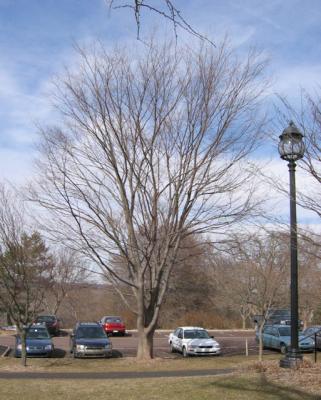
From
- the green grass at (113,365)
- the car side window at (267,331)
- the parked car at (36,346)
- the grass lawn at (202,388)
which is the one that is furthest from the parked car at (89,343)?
the grass lawn at (202,388)

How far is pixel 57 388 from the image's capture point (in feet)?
32.6

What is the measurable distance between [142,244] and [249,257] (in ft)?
13.5

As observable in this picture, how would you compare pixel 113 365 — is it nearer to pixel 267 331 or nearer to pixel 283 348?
pixel 283 348

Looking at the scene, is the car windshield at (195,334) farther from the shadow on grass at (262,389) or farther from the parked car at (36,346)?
the shadow on grass at (262,389)

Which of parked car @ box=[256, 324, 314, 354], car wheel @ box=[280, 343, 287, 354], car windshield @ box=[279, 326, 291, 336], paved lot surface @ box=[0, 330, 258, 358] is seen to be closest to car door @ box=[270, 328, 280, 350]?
parked car @ box=[256, 324, 314, 354]

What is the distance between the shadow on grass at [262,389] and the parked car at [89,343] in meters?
13.7

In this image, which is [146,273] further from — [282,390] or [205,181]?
[282,390]

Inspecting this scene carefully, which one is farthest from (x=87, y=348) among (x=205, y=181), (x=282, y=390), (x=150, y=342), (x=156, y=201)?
(x=282, y=390)

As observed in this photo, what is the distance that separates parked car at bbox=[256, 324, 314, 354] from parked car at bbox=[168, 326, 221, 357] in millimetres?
3178

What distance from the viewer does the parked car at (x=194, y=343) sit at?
2469 cm

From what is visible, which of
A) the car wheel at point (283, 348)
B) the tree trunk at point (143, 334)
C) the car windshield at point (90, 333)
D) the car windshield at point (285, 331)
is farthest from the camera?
the car windshield at point (285, 331)

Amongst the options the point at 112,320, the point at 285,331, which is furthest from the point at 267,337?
the point at 112,320

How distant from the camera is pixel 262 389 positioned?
884cm

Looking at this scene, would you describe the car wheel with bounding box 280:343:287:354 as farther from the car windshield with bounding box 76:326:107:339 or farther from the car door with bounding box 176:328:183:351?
the car windshield with bounding box 76:326:107:339
